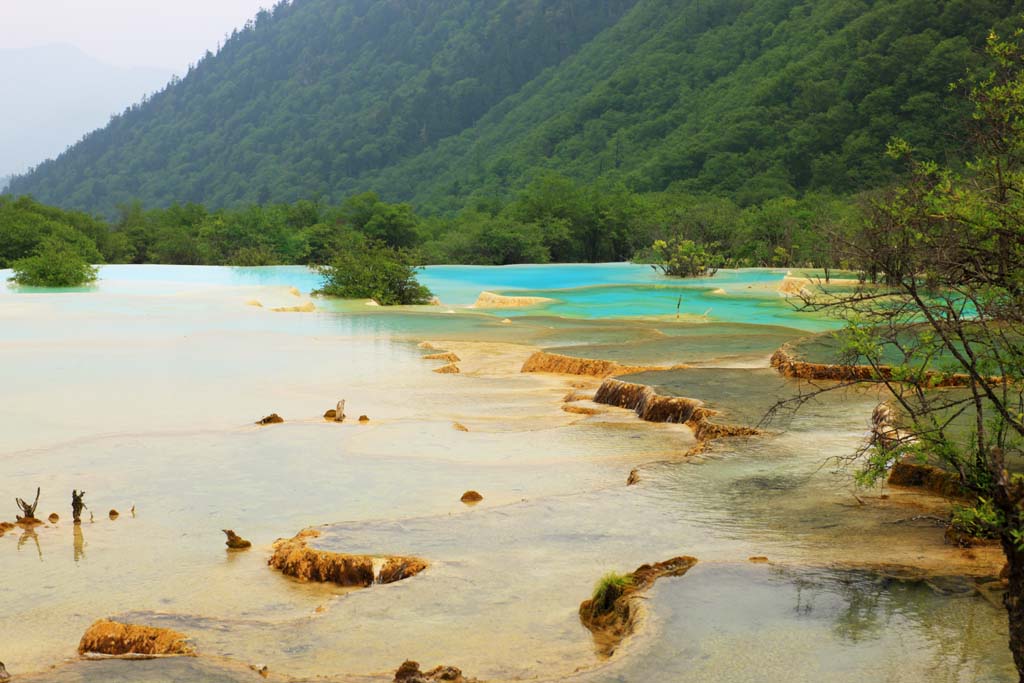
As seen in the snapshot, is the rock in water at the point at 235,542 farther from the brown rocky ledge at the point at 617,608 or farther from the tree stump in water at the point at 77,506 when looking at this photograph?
the brown rocky ledge at the point at 617,608

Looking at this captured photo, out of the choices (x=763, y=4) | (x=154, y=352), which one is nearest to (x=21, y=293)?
(x=154, y=352)

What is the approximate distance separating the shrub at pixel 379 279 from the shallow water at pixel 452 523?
10.2 metres

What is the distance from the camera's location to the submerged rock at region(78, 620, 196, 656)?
4.76m

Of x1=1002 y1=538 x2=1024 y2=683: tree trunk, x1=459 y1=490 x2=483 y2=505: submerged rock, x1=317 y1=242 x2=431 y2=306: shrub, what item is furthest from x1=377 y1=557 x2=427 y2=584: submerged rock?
x1=317 y1=242 x2=431 y2=306: shrub

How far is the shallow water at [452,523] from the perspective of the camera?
4.61m

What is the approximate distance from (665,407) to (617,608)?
5079 mm

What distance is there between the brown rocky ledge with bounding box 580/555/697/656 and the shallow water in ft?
0.29

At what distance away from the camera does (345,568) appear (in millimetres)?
5785

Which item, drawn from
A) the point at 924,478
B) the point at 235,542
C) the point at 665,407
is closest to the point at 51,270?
the point at 665,407

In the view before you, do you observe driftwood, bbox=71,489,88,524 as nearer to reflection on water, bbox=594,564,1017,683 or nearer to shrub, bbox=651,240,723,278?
reflection on water, bbox=594,564,1017,683

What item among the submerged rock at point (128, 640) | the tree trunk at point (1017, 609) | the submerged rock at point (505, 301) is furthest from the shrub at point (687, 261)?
the tree trunk at point (1017, 609)

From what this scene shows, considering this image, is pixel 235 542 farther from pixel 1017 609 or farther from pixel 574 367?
pixel 574 367

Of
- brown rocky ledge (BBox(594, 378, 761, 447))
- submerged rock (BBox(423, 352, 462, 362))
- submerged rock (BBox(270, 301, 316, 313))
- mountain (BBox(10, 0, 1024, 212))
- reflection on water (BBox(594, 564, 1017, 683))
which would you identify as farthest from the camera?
mountain (BBox(10, 0, 1024, 212))

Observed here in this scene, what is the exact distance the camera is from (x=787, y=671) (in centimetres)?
428
